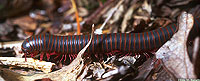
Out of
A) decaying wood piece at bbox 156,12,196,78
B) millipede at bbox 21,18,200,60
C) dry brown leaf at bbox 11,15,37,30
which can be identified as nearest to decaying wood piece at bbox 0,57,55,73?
millipede at bbox 21,18,200,60

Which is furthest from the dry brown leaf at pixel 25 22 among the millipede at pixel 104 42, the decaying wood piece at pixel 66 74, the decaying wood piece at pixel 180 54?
the decaying wood piece at pixel 180 54

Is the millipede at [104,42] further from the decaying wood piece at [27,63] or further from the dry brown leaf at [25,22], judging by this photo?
the dry brown leaf at [25,22]

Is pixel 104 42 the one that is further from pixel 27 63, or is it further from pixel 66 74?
pixel 27 63

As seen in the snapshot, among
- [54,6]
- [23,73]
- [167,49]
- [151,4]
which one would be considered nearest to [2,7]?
[54,6]

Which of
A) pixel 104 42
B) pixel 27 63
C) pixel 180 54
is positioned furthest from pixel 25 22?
pixel 180 54

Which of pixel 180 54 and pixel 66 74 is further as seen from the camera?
pixel 66 74

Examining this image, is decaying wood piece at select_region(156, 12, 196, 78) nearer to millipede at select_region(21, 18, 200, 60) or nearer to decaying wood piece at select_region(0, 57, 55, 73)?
millipede at select_region(21, 18, 200, 60)

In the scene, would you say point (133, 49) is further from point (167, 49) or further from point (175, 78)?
point (175, 78)
